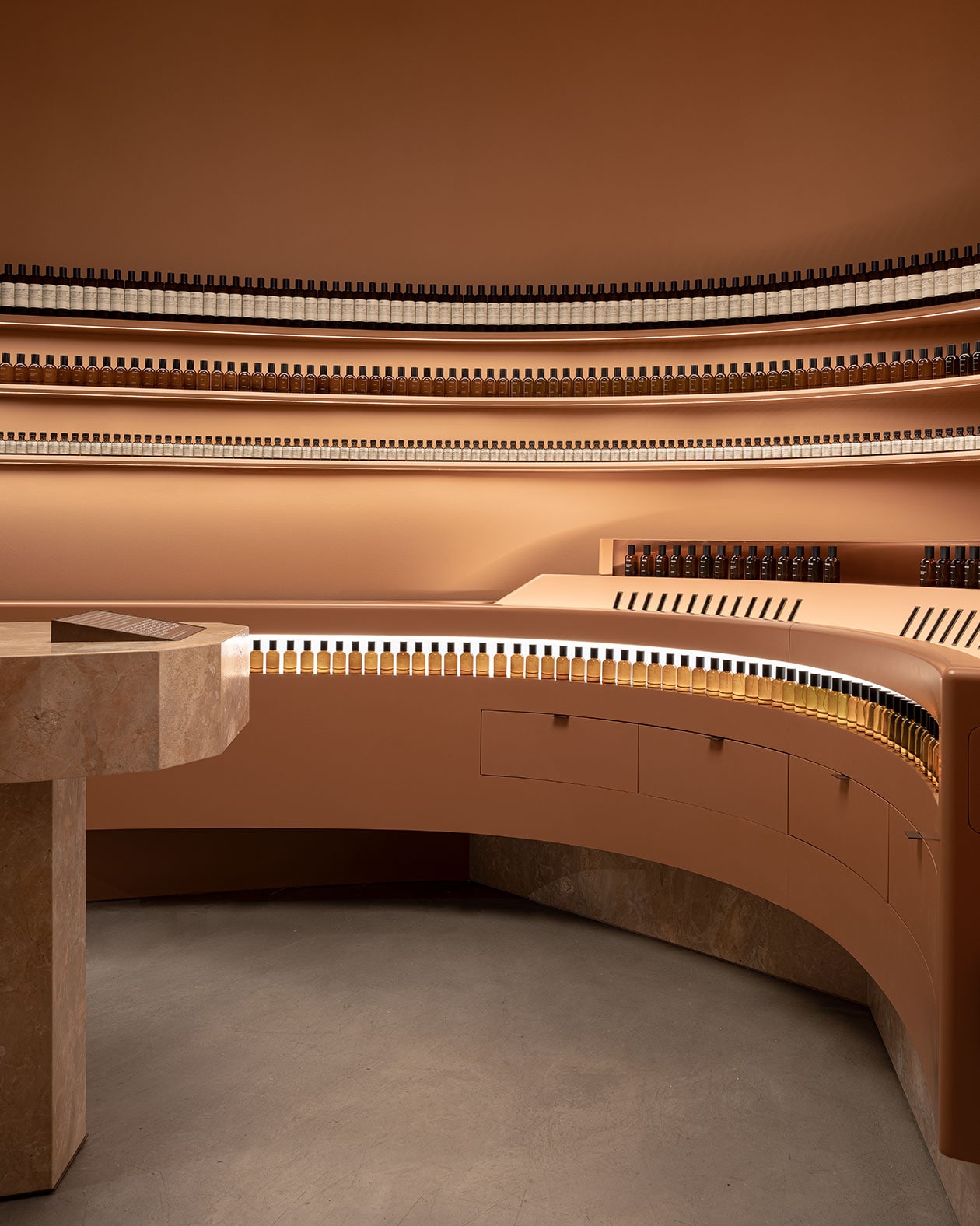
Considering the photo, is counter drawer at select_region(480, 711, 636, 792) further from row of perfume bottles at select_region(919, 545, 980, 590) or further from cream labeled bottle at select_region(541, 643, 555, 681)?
row of perfume bottles at select_region(919, 545, 980, 590)

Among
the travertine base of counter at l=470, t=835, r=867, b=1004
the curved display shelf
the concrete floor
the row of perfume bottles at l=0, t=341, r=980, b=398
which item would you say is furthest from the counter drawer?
the row of perfume bottles at l=0, t=341, r=980, b=398

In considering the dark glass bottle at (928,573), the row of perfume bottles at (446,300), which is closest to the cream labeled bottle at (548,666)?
the dark glass bottle at (928,573)

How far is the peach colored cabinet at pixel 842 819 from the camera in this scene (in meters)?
3.04

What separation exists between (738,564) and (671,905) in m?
1.81

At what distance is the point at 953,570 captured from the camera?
4547 mm

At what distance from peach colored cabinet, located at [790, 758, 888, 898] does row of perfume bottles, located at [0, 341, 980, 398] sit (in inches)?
93.9

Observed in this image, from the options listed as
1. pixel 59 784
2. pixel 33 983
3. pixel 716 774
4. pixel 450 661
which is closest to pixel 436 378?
pixel 450 661

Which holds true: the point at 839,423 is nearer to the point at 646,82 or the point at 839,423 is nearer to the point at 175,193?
the point at 646,82

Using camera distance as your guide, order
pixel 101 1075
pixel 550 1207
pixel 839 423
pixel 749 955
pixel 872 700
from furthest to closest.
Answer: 1. pixel 839 423
2. pixel 749 955
3. pixel 101 1075
4. pixel 872 700
5. pixel 550 1207

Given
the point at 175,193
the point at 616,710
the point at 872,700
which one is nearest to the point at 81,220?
the point at 175,193

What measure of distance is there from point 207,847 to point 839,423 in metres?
4.34

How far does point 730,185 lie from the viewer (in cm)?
581

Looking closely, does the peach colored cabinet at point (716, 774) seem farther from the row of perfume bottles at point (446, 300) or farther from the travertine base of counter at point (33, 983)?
the travertine base of counter at point (33, 983)

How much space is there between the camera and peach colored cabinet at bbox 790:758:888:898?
3.04 meters
